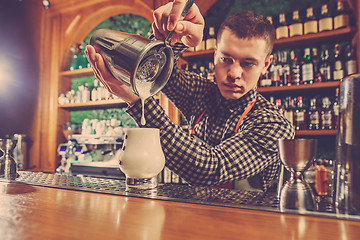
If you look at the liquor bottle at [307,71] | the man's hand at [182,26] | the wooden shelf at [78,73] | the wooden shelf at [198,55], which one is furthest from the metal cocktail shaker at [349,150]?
the wooden shelf at [78,73]

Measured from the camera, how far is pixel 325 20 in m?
2.21

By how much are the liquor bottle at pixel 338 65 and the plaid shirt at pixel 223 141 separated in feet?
4.07

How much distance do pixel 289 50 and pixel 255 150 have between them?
184 cm

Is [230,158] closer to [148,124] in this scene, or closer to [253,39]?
[148,124]

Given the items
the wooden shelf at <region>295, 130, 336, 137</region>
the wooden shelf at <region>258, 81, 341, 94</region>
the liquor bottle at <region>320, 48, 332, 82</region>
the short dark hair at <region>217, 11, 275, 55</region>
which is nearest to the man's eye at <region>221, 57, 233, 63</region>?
the short dark hair at <region>217, 11, 275, 55</region>

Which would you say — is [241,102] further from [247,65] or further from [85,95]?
[85,95]

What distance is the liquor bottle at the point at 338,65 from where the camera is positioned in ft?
7.07

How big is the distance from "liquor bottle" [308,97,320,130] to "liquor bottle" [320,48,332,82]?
19cm

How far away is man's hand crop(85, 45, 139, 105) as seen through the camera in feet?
2.77

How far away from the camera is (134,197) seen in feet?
2.32

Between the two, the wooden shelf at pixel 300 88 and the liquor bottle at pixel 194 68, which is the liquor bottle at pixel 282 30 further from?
the liquor bottle at pixel 194 68

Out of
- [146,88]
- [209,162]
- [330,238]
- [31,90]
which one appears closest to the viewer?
[330,238]

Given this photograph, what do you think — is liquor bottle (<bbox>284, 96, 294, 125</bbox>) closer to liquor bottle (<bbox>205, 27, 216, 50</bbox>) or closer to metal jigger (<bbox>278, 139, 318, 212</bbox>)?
liquor bottle (<bbox>205, 27, 216, 50</bbox>)

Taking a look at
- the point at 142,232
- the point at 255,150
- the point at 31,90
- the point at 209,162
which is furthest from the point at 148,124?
the point at 31,90
